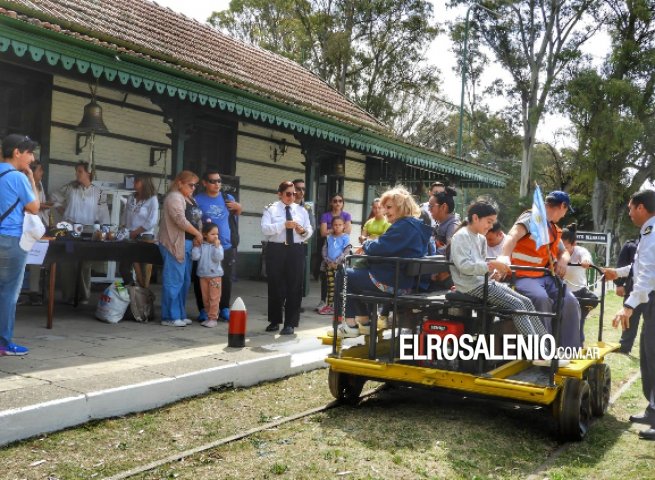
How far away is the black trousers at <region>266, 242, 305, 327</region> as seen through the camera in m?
8.38

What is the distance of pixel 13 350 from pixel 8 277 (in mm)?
684

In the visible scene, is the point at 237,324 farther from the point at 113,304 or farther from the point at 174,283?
the point at 113,304

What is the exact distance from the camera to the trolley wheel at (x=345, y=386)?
5.85 m

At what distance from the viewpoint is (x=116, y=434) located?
4.78 m

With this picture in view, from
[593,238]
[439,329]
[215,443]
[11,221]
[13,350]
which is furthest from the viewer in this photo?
[593,238]

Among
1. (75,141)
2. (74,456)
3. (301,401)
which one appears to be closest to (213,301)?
(301,401)

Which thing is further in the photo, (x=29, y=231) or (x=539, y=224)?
(x=29, y=231)

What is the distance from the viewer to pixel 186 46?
12.5 metres

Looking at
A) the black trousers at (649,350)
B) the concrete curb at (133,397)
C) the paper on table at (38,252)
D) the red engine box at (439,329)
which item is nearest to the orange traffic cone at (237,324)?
the concrete curb at (133,397)

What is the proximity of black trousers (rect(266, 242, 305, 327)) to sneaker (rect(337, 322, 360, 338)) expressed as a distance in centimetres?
264

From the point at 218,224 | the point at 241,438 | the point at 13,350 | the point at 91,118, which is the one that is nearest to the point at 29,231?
the point at 13,350

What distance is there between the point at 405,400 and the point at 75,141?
6655 millimetres

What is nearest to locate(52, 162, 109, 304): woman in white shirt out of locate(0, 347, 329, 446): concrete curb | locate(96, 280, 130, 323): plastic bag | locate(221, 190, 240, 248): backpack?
locate(96, 280, 130, 323): plastic bag

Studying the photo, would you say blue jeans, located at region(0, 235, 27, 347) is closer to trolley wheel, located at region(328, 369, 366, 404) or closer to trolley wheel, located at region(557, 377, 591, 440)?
trolley wheel, located at region(328, 369, 366, 404)
